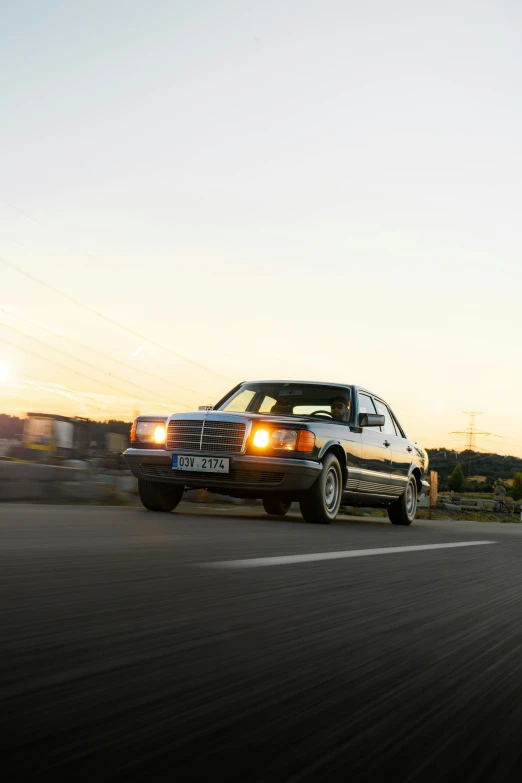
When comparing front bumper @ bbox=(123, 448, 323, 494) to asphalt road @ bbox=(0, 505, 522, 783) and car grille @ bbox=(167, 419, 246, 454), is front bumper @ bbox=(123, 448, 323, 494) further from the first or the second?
asphalt road @ bbox=(0, 505, 522, 783)

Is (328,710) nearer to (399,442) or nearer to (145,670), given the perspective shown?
(145,670)

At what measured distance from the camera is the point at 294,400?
1207cm

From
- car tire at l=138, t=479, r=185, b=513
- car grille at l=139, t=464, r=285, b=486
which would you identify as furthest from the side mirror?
car tire at l=138, t=479, r=185, b=513

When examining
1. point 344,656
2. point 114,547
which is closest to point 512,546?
point 114,547

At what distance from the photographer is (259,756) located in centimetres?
141

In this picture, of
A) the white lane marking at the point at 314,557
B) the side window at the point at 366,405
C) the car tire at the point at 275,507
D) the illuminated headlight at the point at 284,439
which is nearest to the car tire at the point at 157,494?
the illuminated headlight at the point at 284,439

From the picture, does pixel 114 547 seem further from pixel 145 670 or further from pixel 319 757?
pixel 319 757

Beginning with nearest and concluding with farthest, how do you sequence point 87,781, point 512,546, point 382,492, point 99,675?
point 87,781 → point 99,675 → point 512,546 → point 382,492

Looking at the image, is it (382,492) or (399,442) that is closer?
(382,492)

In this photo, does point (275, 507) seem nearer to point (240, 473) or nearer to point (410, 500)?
point (410, 500)

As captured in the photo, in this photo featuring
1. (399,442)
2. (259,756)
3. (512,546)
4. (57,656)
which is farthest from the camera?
(399,442)

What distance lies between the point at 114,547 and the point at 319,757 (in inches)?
135

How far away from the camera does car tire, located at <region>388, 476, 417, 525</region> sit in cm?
1334

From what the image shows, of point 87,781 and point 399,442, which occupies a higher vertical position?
point 399,442
